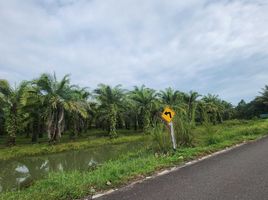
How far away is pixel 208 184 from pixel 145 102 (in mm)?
31018

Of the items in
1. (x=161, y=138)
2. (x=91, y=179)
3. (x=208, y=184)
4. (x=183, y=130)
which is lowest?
(x=208, y=184)

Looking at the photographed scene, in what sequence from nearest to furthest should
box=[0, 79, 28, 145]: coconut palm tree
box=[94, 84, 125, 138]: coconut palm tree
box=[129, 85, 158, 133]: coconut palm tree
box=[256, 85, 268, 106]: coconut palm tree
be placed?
box=[0, 79, 28, 145]: coconut palm tree → box=[94, 84, 125, 138]: coconut palm tree → box=[129, 85, 158, 133]: coconut palm tree → box=[256, 85, 268, 106]: coconut palm tree

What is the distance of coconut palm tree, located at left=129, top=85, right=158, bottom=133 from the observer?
35.7m

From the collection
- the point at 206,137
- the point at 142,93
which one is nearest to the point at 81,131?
the point at 142,93

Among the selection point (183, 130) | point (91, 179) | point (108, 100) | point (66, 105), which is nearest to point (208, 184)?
A: point (91, 179)

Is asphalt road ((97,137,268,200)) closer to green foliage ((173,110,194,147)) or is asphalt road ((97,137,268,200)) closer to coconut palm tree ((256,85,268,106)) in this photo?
green foliage ((173,110,194,147))

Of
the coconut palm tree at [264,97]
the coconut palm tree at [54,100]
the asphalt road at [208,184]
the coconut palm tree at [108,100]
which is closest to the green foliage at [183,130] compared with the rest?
the asphalt road at [208,184]

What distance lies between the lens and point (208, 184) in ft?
18.0

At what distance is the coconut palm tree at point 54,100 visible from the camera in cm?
2642

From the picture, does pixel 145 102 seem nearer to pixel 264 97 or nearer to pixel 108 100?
pixel 108 100

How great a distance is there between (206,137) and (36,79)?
18.7 m

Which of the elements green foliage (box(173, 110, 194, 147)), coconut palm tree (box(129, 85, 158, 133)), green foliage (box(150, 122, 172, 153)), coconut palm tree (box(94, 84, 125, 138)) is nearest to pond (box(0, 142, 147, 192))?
green foliage (box(150, 122, 172, 153))

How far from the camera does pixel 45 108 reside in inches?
1110

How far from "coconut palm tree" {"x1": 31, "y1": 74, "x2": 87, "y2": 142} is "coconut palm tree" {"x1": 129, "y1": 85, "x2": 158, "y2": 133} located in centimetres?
1018
